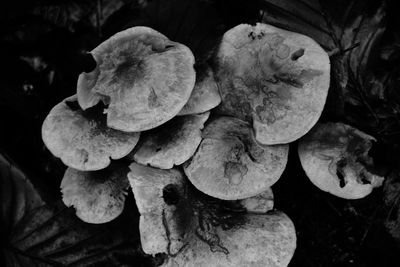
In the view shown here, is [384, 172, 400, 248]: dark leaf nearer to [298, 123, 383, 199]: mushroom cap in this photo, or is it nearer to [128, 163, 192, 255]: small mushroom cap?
[298, 123, 383, 199]: mushroom cap

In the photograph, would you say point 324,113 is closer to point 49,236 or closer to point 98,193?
point 98,193

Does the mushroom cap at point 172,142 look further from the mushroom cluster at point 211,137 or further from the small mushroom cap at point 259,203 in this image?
the small mushroom cap at point 259,203

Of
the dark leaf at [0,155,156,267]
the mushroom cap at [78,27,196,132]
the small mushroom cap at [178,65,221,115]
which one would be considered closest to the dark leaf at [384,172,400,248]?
the small mushroom cap at [178,65,221,115]

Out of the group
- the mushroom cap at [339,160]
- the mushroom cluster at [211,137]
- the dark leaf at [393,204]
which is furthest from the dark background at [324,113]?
the mushroom cluster at [211,137]

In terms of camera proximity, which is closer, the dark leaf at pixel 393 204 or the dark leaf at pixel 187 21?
the dark leaf at pixel 393 204

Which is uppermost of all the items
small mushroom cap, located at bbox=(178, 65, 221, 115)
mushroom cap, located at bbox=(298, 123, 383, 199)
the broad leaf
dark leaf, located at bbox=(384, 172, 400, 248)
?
the broad leaf

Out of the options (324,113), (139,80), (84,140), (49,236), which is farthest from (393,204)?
(49,236)

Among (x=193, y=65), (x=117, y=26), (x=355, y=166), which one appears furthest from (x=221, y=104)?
(x=117, y=26)

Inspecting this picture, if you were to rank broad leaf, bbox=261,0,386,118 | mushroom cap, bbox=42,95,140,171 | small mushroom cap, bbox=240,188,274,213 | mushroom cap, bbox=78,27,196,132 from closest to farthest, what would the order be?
mushroom cap, bbox=78,27,196,132, mushroom cap, bbox=42,95,140,171, small mushroom cap, bbox=240,188,274,213, broad leaf, bbox=261,0,386,118
